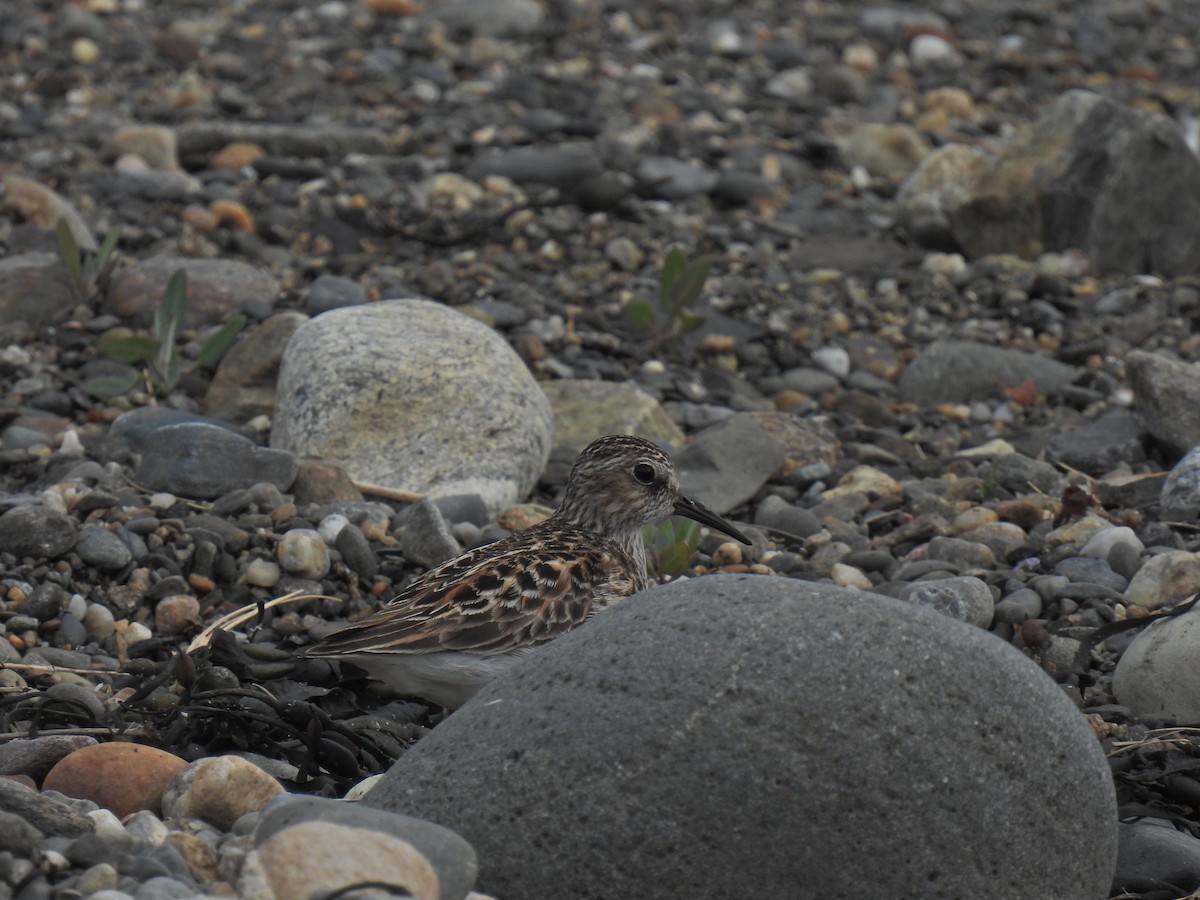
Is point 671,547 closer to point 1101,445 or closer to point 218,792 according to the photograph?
point 1101,445

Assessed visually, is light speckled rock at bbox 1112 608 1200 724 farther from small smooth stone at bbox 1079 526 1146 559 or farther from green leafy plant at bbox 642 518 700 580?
green leafy plant at bbox 642 518 700 580

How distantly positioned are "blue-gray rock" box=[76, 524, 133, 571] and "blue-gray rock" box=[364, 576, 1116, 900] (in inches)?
109

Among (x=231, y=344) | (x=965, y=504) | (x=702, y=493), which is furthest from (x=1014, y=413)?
(x=231, y=344)

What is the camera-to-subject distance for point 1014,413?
394 inches

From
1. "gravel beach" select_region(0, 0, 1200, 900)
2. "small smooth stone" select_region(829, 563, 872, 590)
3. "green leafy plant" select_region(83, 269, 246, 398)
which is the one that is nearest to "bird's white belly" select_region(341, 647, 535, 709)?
"gravel beach" select_region(0, 0, 1200, 900)

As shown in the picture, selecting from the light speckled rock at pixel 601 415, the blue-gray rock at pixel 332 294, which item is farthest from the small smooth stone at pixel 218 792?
the blue-gray rock at pixel 332 294

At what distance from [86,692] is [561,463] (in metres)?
3.41

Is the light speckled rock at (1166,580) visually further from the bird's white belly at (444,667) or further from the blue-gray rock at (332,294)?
the blue-gray rock at (332,294)

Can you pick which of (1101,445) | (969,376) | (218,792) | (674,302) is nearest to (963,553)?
(1101,445)

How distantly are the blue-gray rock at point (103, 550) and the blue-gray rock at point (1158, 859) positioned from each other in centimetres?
407

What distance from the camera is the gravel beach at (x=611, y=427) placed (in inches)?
174

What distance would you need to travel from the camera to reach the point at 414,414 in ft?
27.5

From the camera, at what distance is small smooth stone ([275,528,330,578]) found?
281 inches

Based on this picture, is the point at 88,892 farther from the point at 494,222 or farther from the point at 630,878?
the point at 494,222
